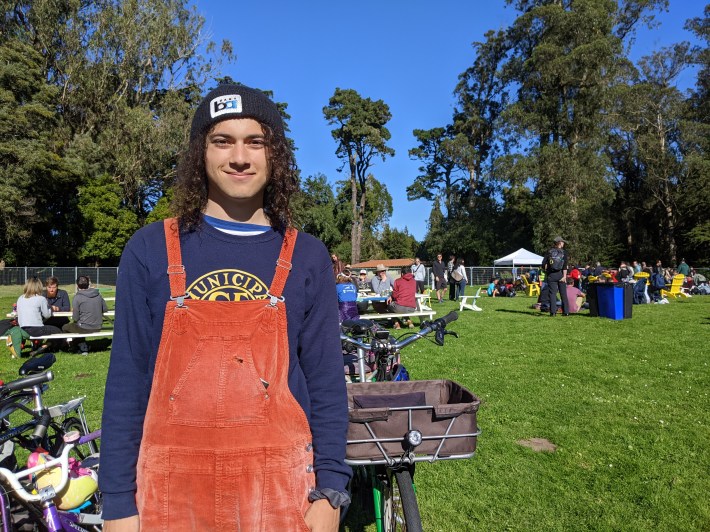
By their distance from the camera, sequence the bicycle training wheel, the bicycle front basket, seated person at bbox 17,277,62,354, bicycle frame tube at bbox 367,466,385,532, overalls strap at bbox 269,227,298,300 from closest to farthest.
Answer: overalls strap at bbox 269,227,298,300, the bicycle front basket, bicycle frame tube at bbox 367,466,385,532, the bicycle training wheel, seated person at bbox 17,277,62,354

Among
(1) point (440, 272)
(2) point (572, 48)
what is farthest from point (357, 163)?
(1) point (440, 272)

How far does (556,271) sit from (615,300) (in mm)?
1714

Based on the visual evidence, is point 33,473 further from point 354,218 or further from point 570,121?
point 354,218

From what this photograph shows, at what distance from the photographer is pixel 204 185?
1.63m

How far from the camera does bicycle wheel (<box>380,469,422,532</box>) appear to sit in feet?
7.06

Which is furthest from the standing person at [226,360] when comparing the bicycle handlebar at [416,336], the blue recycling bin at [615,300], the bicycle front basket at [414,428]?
the blue recycling bin at [615,300]

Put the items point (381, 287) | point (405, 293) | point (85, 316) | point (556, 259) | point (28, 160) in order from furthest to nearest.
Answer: point (28, 160) < point (381, 287) < point (556, 259) < point (405, 293) < point (85, 316)

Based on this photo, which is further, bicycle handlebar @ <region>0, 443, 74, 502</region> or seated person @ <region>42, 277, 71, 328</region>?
seated person @ <region>42, 277, 71, 328</region>

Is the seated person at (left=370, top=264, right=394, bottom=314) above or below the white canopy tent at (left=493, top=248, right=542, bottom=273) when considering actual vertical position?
below

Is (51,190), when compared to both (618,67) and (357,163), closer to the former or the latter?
(357,163)

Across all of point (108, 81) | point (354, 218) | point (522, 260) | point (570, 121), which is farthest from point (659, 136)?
point (108, 81)

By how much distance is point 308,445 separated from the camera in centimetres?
143

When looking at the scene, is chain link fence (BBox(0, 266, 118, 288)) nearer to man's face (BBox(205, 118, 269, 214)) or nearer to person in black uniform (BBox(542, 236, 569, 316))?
person in black uniform (BBox(542, 236, 569, 316))

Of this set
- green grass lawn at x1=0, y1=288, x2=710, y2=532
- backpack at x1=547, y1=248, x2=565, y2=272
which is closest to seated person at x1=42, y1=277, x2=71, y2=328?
green grass lawn at x1=0, y1=288, x2=710, y2=532
